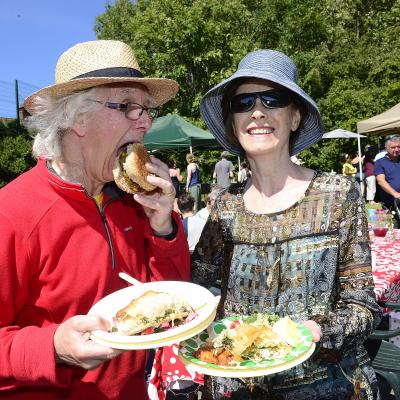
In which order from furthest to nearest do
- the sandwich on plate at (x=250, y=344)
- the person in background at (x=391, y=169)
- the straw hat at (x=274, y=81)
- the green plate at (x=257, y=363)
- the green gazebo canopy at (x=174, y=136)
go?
the green gazebo canopy at (x=174, y=136), the person in background at (x=391, y=169), the straw hat at (x=274, y=81), the sandwich on plate at (x=250, y=344), the green plate at (x=257, y=363)

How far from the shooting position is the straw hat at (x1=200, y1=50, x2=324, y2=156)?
7.24ft

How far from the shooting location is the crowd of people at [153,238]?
1.75m

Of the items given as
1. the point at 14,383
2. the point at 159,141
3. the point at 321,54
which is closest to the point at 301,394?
the point at 14,383

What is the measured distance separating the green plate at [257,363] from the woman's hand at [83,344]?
1.05 feet

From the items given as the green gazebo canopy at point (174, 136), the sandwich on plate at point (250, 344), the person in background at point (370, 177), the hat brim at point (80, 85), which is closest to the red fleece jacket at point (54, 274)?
the hat brim at point (80, 85)

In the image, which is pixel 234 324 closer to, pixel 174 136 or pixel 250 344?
pixel 250 344

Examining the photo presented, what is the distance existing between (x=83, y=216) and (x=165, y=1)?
94.3 ft

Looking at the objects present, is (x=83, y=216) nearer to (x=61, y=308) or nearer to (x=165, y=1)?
(x=61, y=308)

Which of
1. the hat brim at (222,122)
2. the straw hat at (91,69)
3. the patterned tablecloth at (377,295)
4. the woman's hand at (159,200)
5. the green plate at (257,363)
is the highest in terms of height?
the straw hat at (91,69)

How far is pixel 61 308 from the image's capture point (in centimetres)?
179

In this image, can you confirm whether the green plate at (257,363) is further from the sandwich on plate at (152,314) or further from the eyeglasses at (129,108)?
the eyeglasses at (129,108)

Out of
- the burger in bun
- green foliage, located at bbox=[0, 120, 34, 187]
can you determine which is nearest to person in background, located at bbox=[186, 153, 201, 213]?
green foliage, located at bbox=[0, 120, 34, 187]

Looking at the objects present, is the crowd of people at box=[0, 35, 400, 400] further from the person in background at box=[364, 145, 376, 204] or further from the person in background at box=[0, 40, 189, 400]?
the person in background at box=[364, 145, 376, 204]

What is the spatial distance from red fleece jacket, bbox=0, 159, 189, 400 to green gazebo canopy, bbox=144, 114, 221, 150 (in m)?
11.8
